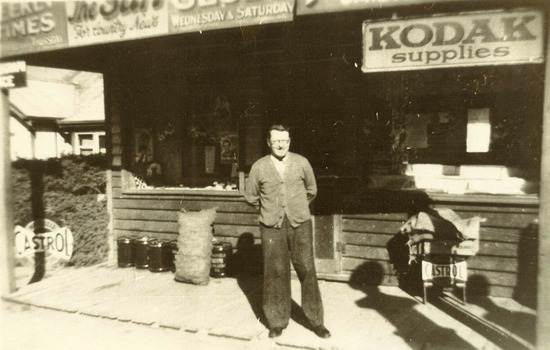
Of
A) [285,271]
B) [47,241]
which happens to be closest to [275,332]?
[285,271]

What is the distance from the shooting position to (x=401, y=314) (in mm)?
5180

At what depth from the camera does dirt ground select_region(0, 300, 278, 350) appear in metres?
4.62

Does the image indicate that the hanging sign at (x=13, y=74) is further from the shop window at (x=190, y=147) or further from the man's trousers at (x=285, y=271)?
the man's trousers at (x=285, y=271)

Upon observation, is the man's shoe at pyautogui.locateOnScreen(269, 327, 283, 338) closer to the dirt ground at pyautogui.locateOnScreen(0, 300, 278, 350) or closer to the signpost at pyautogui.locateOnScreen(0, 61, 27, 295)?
the dirt ground at pyautogui.locateOnScreen(0, 300, 278, 350)

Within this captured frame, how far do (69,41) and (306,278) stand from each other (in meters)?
4.16

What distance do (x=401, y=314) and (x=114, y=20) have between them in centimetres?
473

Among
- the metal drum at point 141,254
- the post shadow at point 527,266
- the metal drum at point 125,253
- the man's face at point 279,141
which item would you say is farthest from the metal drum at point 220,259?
the post shadow at point 527,266

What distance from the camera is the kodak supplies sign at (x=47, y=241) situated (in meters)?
7.32

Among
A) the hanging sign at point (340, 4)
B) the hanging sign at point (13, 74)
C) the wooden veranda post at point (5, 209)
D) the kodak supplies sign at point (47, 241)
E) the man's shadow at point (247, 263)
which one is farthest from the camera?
the kodak supplies sign at point (47, 241)

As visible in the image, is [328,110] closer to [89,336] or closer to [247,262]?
[247,262]

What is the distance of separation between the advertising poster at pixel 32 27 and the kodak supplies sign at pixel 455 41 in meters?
3.94

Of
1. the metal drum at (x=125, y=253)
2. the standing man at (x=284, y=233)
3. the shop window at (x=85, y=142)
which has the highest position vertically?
the shop window at (x=85, y=142)

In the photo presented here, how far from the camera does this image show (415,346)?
4.31m

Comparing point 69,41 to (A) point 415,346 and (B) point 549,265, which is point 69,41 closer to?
(A) point 415,346
